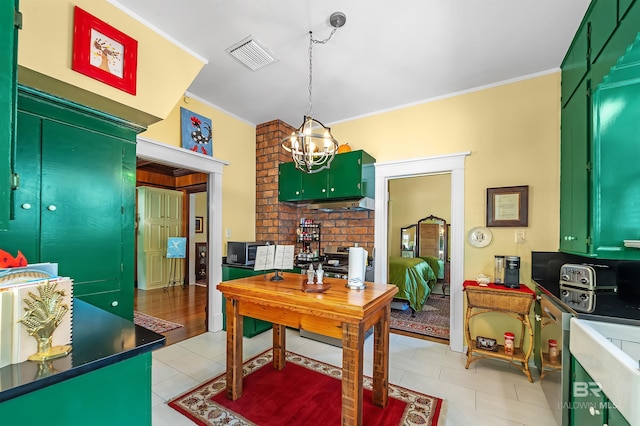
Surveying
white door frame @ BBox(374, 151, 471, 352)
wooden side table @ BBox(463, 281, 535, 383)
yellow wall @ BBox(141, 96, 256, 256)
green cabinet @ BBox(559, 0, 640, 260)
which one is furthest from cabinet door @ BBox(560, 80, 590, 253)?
yellow wall @ BBox(141, 96, 256, 256)

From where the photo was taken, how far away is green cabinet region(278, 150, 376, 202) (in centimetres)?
342

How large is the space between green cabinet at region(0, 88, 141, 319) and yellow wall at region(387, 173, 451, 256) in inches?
202

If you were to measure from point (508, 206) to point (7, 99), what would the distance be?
362 cm

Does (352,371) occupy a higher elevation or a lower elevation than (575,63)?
lower

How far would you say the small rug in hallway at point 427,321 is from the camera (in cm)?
350

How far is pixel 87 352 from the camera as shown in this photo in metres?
0.91

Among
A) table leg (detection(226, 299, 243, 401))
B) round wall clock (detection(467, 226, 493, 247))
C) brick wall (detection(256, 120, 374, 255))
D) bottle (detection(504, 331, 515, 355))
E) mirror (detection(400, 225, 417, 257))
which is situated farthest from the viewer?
mirror (detection(400, 225, 417, 257))

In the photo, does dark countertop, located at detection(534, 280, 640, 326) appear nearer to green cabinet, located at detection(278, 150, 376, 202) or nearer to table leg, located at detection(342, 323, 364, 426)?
table leg, located at detection(342, 323, 364, 426)

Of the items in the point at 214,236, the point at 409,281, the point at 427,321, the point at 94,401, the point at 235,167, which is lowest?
the point at 427,321

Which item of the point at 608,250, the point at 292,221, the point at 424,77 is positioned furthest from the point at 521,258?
the point at 292,221

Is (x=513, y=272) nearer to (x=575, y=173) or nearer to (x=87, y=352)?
(x=575, y=173)

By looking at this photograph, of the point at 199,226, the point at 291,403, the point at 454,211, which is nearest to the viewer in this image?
the point at 291,403

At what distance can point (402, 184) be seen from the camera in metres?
6.47

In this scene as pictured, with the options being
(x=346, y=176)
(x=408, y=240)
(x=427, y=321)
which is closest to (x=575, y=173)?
(x=346, y=176)
